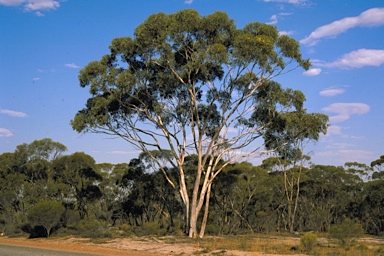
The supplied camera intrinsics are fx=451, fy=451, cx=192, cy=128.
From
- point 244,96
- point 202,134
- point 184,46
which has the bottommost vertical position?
point 202,134

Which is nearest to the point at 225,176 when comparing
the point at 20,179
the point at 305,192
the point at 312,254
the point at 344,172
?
the point at 305,192

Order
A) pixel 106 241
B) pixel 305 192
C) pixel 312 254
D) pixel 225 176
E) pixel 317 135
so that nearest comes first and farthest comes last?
pixel 312 254, pixel 106 241, pixel 317 135, pixel 225 176, pixel 305 192

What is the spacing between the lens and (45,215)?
29000mm

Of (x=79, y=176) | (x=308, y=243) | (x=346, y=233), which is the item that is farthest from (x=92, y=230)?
(x=346, y=233)

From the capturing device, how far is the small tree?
28969mm

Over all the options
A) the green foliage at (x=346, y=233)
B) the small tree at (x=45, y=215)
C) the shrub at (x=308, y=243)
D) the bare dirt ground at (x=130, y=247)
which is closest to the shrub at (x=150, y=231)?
the bare dirt ground at (x=130, y=247)

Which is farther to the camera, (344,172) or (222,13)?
(344,172)

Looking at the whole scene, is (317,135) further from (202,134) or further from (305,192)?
(305,192)

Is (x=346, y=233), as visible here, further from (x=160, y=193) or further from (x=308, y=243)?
(x=160, y=193)

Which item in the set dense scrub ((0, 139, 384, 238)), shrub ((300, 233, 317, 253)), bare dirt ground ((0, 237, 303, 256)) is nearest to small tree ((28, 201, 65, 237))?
bare dirt ground ((0, 237, 303, 256))

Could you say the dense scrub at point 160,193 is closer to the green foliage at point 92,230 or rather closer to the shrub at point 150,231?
the green foliage at point 92,230

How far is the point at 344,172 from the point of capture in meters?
49.8

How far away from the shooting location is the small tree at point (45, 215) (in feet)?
95.0

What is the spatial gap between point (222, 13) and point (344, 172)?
30.5m
